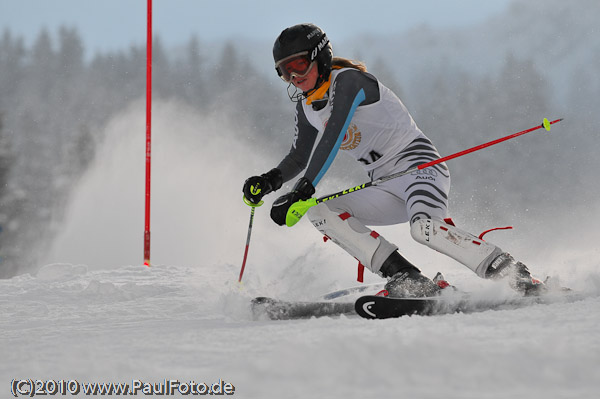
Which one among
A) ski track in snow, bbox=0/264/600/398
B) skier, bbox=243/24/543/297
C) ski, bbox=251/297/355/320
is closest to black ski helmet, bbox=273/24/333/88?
skier, bbox=243/24/543/297

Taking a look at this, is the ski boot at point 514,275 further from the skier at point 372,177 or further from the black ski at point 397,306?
the black ski at point 397,306

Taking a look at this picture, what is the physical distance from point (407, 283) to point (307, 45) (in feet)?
4.23

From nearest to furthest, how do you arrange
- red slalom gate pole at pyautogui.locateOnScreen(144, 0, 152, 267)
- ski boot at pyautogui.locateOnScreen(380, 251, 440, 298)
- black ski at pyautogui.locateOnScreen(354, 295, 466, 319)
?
black ski at pyautogui.locateOnScreen(354, 295, 466, 319), ski boot at pyautogui.locateOnScreen(380, 251, 440, 298), red slalom gate pole at pyautogui.locateOnScreen(144, 0, 152, 267)

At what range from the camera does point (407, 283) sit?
259 centimetres

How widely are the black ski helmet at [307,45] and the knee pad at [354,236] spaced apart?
690mm

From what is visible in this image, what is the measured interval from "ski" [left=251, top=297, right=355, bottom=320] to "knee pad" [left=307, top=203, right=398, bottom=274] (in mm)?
274

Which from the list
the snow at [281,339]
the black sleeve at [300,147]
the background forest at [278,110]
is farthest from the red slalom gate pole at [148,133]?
the background forest at [278,110]

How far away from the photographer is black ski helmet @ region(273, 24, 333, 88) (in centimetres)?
281

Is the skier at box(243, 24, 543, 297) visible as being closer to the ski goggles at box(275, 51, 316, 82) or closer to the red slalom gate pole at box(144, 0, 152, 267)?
the ski goggles at box(275, 51, 316, 82)

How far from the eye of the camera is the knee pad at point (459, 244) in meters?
2.61

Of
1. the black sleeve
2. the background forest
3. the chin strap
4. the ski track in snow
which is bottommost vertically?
the ski track in snow

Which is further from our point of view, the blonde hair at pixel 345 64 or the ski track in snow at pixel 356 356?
the blonde hair at pixel 345 64

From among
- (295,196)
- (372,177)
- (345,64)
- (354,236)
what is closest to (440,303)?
(354,236)

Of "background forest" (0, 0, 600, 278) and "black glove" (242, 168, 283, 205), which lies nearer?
"black glove" (242, 168, 283, 205)
